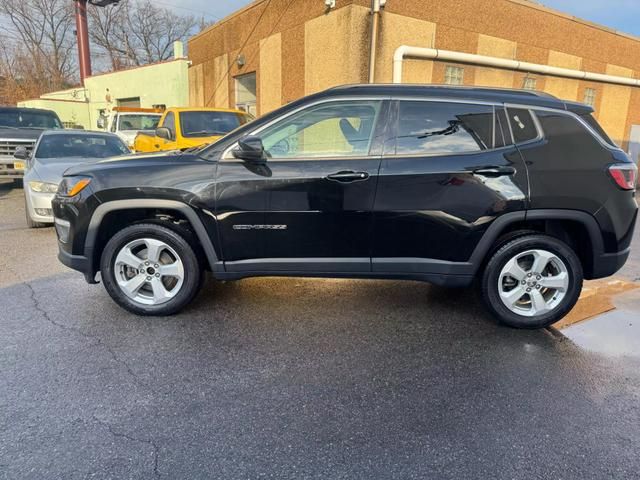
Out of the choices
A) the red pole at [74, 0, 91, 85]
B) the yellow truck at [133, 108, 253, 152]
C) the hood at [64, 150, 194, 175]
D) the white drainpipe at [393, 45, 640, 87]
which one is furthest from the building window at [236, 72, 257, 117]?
the red pole at [74, 0, 91, 85]

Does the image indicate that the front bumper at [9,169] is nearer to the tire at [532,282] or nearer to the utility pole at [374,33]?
the utility pole at [374,33]

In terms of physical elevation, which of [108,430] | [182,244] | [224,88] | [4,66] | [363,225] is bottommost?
[108,430]

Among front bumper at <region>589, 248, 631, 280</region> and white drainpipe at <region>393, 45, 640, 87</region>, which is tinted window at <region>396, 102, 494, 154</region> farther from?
white drainpipe at <region>393, 45, 640, 87</region>

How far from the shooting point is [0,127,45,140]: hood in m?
9.88

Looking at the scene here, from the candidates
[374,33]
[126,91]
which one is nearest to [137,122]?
[374,33]

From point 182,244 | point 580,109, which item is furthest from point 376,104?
point 182,244

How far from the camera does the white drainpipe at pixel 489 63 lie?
31.9ft

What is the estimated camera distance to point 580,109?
11.3 feet

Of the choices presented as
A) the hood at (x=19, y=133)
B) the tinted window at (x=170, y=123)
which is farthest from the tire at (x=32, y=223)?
the hood at (x=19, y=133)

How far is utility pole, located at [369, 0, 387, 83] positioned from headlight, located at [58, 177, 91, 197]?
742 cm

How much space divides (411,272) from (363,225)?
1.85ft

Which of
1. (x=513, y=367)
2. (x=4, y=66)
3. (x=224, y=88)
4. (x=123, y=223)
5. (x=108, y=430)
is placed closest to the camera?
(x=108, y=430)

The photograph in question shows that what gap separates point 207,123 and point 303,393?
7.32 metres

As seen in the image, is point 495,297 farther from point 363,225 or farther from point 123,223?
point 123,223
